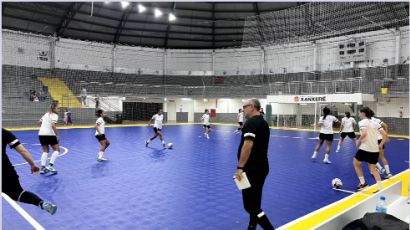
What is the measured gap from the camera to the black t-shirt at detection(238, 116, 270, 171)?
400 centimetres

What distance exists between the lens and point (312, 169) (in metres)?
9.55

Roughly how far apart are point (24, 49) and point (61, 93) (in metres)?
6.12

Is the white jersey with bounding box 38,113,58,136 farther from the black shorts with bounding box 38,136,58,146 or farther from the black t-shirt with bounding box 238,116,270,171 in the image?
the black t-shirt with bounding box 238,116,270,171

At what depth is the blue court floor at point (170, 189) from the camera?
5098mm

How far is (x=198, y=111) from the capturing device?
40.3m

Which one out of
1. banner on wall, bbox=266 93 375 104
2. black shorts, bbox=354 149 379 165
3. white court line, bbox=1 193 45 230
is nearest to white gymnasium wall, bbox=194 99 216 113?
banner on wall, bbox=266 93 375 104

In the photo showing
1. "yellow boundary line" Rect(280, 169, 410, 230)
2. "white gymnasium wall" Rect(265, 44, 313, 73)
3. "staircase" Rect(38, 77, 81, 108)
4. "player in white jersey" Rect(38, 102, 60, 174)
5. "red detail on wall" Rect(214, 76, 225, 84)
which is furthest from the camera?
"red detail on wall" Rect(214, 76, 225, 84)

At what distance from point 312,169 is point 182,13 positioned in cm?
2767

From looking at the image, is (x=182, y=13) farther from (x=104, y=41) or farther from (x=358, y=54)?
(x=358, y=54)

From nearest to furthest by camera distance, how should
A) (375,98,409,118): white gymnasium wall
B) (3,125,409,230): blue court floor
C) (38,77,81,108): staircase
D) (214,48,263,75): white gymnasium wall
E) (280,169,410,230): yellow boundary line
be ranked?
(280,169,410,230): yellow boundary line
(3,125,409,230): blue court floor
(375,98,409,118): white gymnasium wall
(38,77,81,108): staircase
(214,48,263,75): white gymnasium wall

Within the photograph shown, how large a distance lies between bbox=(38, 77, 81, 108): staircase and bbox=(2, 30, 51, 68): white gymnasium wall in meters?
2.23

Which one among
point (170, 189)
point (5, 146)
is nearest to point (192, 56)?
point (170, 189)

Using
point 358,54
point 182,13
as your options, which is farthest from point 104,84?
point 358,54

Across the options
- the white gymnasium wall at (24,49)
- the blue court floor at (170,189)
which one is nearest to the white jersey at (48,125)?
Answer: the blue court floor at (170,189)
